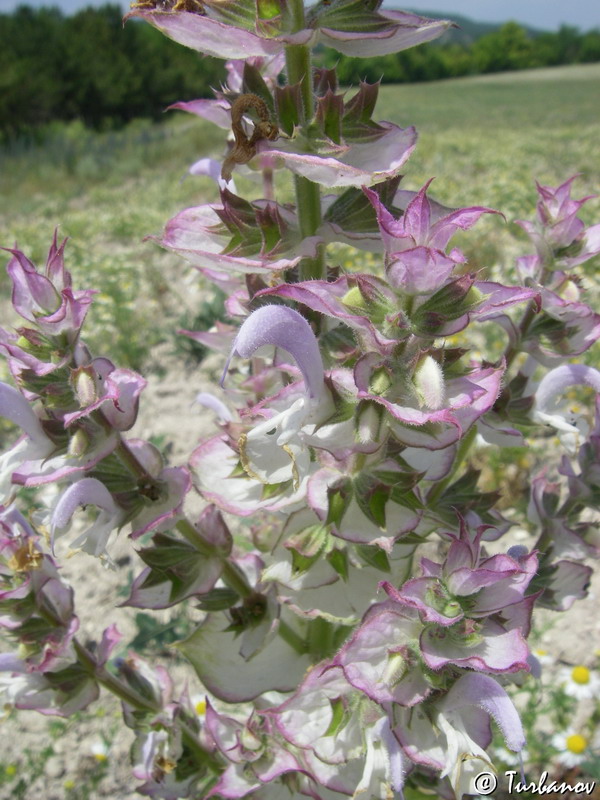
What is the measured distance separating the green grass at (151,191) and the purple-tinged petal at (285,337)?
0.61 metres

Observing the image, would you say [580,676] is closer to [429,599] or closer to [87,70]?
[429,599]

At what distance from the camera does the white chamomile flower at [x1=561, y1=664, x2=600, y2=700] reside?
6.72ft

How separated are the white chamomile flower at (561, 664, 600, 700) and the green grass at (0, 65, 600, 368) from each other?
1.29 metres

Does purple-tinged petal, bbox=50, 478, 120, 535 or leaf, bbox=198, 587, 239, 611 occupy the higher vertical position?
purple-tinged petal, bbox=50, 478, 120, 535

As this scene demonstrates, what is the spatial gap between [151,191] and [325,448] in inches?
331

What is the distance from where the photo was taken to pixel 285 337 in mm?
942

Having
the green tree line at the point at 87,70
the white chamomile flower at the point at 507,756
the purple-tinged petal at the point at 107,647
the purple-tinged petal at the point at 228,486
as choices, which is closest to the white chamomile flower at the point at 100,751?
the purple-tinged petal at the point at 107,647

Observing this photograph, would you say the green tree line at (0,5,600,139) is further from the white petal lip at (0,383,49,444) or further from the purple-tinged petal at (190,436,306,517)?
the white petal lip at (0,383,49,444)

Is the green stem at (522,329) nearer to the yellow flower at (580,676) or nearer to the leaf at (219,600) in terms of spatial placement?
the leaf at (219,600)

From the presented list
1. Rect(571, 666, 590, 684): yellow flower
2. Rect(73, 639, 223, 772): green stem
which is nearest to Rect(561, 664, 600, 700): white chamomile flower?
Rect(571, 666, 590, 684): yellow flower

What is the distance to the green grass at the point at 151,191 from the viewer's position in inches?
184

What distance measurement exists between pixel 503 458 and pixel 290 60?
2316 mm

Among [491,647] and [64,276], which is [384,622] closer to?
[491,647]

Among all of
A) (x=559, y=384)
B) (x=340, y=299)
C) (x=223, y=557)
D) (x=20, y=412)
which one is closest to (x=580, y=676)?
(x=559, y=384)
